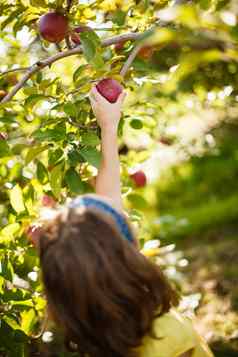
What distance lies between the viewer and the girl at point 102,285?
1430 mm

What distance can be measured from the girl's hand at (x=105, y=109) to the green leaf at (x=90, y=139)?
0.03 metres

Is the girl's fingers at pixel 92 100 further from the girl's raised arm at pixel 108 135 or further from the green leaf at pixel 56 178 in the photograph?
the green leaf at pixel 56 178

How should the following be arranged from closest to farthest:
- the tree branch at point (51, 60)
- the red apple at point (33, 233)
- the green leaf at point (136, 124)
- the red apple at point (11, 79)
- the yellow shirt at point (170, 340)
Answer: the yellow shirt at point (170, 340) → the tree branch at point (51, 60) → the red apple at point (33, 233) → the green leaf at point (136, 124) → the red apple at point (11, 79)

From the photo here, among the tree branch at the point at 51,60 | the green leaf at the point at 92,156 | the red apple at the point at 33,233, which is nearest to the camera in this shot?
the green leaf at the point at 92,156

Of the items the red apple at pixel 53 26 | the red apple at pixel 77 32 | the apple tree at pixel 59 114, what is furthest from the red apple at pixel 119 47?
the red apple at pixel 53 26

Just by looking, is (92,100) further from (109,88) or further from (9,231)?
(9,231)

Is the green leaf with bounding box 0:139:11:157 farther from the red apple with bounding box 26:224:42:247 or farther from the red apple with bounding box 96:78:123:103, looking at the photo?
the red apple with bounding box 96:78:123:103

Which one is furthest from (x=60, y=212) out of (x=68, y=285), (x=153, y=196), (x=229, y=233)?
(x=153, y=196)

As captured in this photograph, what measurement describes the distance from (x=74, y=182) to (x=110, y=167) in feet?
0.44

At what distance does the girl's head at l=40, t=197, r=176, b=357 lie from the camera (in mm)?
1428

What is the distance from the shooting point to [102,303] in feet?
4.72

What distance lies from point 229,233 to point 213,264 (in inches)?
24.5

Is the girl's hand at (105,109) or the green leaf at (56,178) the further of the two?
the green leaf at (56,178)

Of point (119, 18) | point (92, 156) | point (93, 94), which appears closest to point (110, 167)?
point (92, 156)
